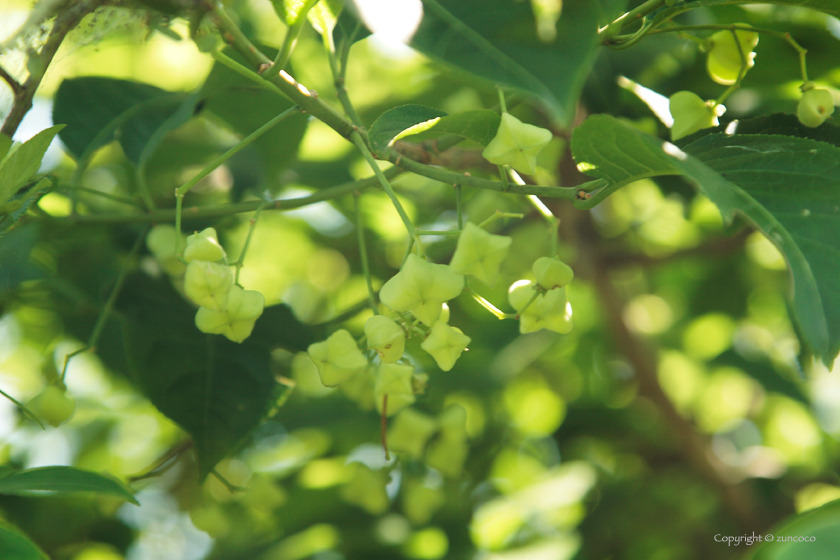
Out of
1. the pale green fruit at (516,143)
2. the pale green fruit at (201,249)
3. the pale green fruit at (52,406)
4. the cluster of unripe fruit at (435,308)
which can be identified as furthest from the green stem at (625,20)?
the pale green fruit at (52,406)

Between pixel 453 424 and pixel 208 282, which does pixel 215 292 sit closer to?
pixel 208 282

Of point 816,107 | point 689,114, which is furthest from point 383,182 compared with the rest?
point 816,107

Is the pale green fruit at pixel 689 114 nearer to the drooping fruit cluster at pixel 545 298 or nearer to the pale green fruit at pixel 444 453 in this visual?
the drooping fruit cluster at pixel 545 298

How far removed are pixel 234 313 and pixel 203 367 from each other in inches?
10.4

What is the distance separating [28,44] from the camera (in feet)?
2.05

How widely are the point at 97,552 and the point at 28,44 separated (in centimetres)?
129

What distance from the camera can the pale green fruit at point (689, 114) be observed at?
765 mm

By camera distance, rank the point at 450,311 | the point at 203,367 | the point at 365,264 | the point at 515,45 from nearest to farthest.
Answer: the point at 515,45 → the point at 365,264 → the point at 203,367 → the point at 450,311

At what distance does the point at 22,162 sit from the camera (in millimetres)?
639

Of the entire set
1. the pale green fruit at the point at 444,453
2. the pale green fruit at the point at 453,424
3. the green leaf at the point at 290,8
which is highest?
the green leaf at the point at 290,8

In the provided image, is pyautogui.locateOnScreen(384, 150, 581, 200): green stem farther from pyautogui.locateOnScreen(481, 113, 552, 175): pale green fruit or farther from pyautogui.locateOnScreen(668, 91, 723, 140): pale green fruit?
pyautogui.locateOnScreen(668, 91, 723, 140): pale green fruit

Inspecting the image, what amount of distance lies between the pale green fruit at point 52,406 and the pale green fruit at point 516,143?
698mm

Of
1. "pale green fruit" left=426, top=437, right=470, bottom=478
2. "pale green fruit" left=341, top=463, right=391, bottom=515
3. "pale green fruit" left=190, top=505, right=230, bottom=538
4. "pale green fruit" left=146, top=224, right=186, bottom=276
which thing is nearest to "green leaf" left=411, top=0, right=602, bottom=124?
"pale green fruit" left=146, top=224, right=186, bottom=276

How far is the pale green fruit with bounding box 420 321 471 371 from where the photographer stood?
2.27 feet
